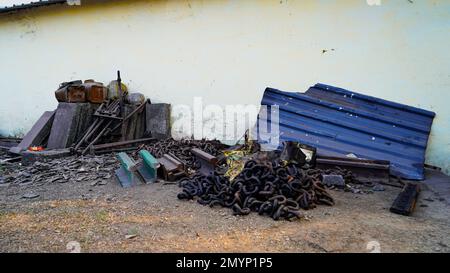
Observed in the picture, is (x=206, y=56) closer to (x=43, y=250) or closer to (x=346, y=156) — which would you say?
(x=346, y=156)

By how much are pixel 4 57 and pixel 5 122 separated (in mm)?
1978

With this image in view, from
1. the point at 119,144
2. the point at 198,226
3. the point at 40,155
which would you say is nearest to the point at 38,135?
the point at 40,155

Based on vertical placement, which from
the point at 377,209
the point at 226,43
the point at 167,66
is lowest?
the point at 377,209

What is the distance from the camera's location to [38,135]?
277 inches

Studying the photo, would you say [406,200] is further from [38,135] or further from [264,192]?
[38,135]

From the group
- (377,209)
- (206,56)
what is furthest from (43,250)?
(206,56)

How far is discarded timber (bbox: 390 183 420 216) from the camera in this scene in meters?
3.63

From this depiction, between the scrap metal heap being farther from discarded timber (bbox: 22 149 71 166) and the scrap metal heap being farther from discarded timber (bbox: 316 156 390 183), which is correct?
discarded timber (bbox: 22 149 71 166)

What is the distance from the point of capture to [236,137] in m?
6.75

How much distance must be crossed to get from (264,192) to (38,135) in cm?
577

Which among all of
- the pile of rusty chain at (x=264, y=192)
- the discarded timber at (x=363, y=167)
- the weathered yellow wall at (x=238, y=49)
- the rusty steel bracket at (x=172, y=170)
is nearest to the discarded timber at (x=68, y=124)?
the weathered yellow wall at (x=238, y=49)

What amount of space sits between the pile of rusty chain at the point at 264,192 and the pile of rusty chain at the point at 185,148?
139cm
